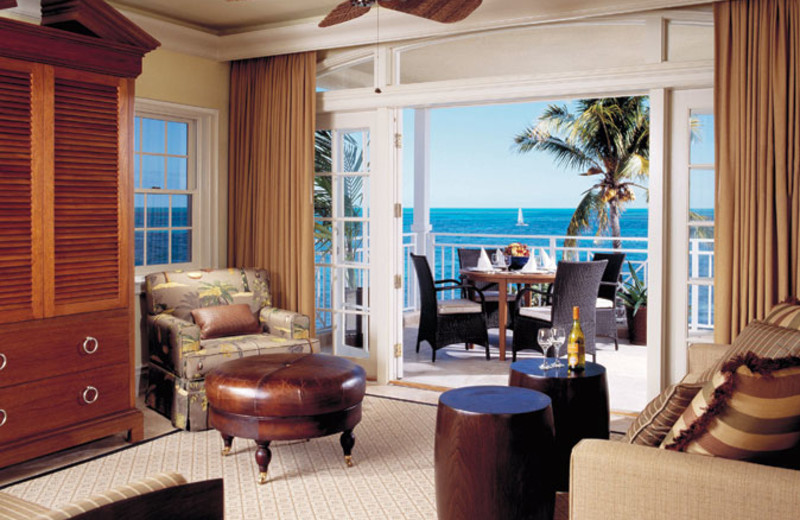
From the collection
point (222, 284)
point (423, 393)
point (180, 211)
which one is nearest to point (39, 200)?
point (222, 284)

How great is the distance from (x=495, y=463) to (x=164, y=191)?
3.71 meters

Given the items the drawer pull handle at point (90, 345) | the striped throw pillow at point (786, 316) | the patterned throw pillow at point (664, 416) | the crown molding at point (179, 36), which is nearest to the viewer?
the patterned throw pillow at point (664, 416)

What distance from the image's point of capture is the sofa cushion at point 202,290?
15.8 ft

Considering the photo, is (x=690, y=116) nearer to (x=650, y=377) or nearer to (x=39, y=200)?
(x=650, y=377)

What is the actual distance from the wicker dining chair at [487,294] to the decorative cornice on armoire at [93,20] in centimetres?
375

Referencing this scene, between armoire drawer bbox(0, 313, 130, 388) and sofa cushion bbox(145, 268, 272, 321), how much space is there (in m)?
0.79

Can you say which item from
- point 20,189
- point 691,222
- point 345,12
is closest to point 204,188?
point 20,189

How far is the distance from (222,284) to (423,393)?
157cm

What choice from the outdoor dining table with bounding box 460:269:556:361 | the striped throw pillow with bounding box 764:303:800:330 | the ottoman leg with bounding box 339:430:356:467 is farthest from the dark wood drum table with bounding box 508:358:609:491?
the outdoor dining table with bounding box 460:269:556:361

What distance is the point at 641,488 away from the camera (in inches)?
75.8

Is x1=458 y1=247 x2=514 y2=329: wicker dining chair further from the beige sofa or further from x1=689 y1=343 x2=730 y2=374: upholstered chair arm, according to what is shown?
the beige sofa

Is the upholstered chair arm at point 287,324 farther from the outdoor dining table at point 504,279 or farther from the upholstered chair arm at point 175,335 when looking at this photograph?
the outdoor dining table at point 504,279

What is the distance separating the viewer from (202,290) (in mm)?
4969

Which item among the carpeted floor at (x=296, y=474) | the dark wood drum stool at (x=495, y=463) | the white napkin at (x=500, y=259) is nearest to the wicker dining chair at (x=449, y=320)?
the white napkin at (x=500, y=259)
